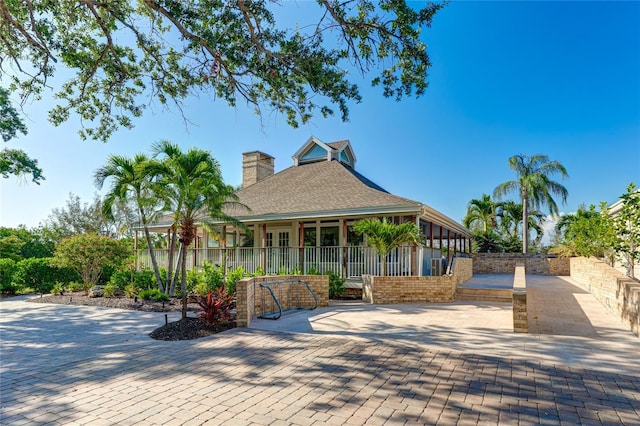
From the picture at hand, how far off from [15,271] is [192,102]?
13.1 m

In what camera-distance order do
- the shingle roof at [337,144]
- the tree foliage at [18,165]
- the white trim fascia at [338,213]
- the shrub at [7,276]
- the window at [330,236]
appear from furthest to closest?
the shingle roof at [337,144], the shrub at [7,276], the window at [330,236], the tree foliage at [18,165], the white trim fascia at [338,213]

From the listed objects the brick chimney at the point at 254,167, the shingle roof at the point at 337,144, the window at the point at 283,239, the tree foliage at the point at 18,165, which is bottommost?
the window at the point at 283,239

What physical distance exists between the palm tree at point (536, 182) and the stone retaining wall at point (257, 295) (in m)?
21.0

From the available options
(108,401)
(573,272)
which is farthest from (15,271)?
(573,272)

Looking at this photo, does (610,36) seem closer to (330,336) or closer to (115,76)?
(330,336)

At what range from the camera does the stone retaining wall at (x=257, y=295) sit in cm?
759

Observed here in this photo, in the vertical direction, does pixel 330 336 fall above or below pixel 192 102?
below

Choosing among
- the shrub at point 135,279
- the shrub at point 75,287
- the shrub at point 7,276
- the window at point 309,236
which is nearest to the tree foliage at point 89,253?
the shrub at point 135,279

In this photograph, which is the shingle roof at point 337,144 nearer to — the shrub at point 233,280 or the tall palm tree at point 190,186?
the tall palm tree at point 190,186

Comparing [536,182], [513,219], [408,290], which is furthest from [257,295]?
[513,219]

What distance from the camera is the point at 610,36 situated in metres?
11.5

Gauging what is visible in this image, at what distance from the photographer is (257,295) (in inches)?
340

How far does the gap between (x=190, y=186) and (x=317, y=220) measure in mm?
5592

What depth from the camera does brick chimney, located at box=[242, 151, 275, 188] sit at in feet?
67.6
